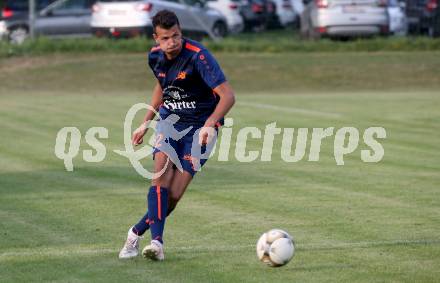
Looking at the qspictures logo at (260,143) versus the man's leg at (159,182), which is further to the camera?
the qspictures logo at (260,143)

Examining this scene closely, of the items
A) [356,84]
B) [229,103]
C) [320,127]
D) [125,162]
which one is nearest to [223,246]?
[229,103]

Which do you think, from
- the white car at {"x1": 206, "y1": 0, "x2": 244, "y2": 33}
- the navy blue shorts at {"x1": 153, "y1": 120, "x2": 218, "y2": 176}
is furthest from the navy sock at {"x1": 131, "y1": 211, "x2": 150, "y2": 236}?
the white car at {"x1": 206, "y1": 0, "x2": 244, "y2": 33}

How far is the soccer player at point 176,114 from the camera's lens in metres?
8.45

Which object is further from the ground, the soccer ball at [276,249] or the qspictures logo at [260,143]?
the soccer ball at [276,249]

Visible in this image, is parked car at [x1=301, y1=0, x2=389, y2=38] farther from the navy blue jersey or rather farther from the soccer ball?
the soccer ball

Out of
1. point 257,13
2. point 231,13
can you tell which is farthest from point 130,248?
point 257,13

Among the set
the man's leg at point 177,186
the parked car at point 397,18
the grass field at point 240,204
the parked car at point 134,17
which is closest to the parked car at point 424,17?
the parked car at point 397,18

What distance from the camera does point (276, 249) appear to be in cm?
798

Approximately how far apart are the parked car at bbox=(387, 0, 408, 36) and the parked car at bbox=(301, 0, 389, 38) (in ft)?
14.4

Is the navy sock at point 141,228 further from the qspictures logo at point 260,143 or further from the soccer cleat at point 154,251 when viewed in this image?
the qspictures logo at point 260,143

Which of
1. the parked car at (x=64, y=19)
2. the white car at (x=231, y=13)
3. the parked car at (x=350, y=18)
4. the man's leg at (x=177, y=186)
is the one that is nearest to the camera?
the man's leg at (x=177, y=186)

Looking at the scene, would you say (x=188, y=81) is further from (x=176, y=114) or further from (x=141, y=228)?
(x=141, y=228)

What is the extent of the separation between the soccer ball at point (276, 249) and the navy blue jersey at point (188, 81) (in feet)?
3.94

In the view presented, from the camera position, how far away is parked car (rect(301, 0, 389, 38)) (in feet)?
107
